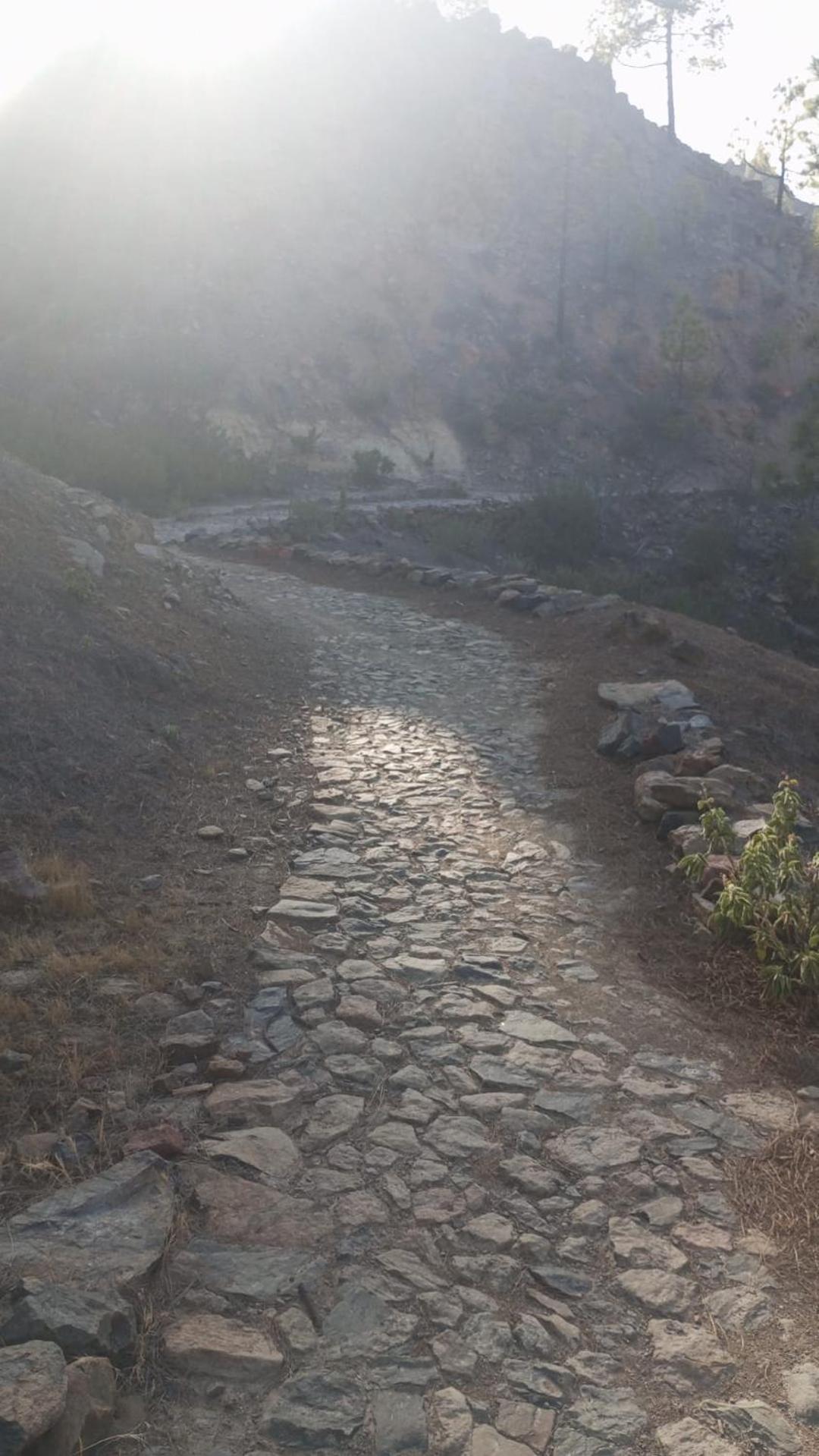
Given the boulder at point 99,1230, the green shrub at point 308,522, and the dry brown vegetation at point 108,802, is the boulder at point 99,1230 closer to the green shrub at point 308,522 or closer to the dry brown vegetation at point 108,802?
the dry brown vegetation at point 108,802

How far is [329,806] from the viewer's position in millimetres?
7059

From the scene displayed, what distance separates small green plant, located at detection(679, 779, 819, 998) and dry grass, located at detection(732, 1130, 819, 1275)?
113 cm

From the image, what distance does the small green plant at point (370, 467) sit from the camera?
29.9m

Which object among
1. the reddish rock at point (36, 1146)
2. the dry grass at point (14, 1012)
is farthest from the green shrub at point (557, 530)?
the reddish rock at point (36, 1146)

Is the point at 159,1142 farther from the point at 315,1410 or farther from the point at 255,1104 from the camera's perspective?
the point at 315,1410

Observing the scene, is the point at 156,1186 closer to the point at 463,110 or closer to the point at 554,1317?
the point at 554,1317

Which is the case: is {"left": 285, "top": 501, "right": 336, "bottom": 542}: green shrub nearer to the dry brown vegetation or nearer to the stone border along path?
the dry brown vegetation

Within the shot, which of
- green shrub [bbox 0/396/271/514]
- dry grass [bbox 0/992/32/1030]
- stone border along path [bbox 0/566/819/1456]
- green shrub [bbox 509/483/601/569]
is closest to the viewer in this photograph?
stone border along path [bbox 0/566/819/1456]

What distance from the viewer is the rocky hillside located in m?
31.8

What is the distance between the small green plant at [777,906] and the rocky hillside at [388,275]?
19618 mm

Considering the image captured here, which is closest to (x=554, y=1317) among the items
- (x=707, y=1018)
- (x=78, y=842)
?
(x=707, y=1018)

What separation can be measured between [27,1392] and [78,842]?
147 inches

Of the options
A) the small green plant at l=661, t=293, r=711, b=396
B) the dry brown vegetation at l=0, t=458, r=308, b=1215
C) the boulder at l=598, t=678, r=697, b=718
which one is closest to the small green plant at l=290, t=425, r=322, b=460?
the small green plant at l=661, t=293, r=711, b=396

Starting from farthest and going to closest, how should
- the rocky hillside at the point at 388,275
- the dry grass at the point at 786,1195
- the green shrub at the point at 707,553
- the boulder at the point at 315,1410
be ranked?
the rocky hillside at the point at 388,275 → the green shrub at the point at 707,553 → the dry grass at the point at 786,1195 → the boulder at the point at 315,1410
